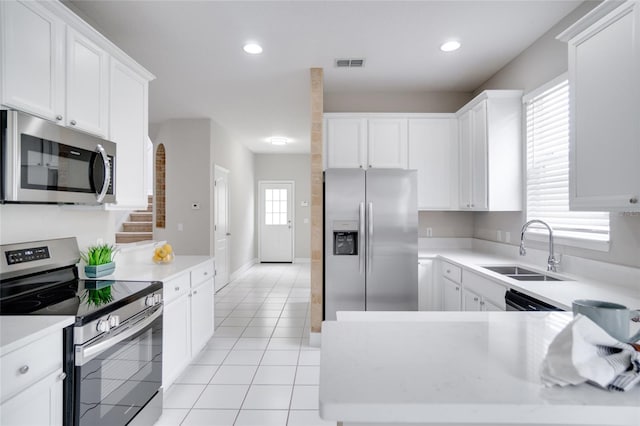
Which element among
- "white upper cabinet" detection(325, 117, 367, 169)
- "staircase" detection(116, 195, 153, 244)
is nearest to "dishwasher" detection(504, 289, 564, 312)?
"white upper cabinet" detection(325, 117, 367, 169)

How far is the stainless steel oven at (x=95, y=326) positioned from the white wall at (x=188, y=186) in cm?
306

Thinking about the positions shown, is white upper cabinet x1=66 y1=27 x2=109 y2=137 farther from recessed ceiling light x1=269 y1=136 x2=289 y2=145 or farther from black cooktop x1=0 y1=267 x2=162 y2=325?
recessed ceiling light x1=269 y1=136 x2=289 y2=145

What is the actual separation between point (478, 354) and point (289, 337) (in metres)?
2.92

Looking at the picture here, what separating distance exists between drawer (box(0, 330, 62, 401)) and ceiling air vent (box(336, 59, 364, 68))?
3.08 metres

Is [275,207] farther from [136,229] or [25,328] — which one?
[25,328]

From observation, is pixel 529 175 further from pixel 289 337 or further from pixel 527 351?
pixel 289 337

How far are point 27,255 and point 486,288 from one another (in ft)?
9.85

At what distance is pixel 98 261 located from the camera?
2.22m

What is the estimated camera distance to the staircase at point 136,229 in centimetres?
585

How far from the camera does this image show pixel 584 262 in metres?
2.35

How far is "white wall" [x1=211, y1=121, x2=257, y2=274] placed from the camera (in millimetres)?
5809

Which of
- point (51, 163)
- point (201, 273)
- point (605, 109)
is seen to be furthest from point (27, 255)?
point (605, 109)

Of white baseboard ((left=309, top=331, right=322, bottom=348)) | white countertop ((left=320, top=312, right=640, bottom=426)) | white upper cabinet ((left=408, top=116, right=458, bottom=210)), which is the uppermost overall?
white upper cabinet ((left=408, top=116, right=458, bottom=210))

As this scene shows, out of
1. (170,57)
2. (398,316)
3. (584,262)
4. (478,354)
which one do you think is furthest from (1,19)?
(584,262)
